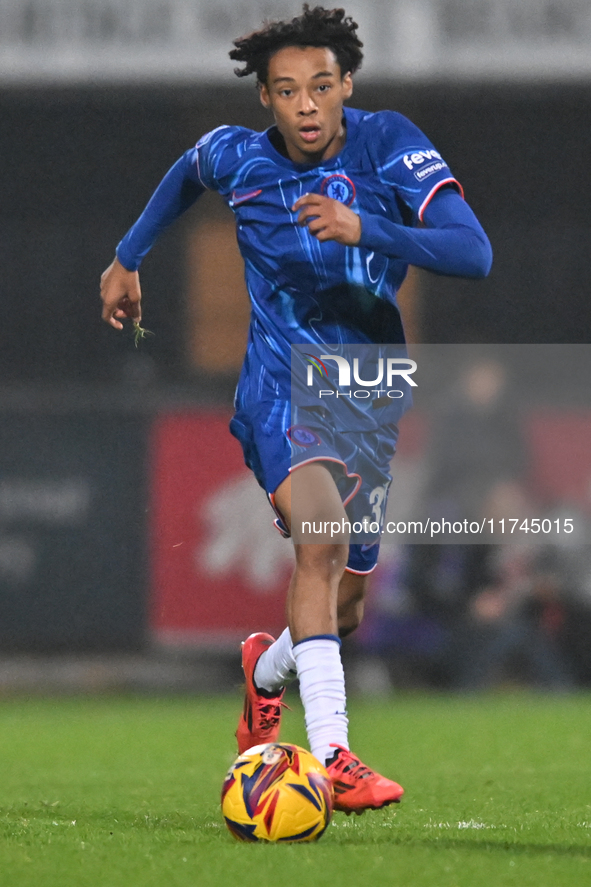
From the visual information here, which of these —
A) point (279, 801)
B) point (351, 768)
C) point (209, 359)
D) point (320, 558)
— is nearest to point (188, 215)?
point (209, 359)

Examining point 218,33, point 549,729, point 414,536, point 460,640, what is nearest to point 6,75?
point 218,33

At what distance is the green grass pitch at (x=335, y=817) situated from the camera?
2.95 meters

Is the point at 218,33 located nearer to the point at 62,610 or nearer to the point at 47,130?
the point at 47,130

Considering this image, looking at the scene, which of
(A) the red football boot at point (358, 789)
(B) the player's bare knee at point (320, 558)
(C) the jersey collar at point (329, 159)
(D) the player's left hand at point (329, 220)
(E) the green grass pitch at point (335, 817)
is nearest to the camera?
(E) the green grass pitch at point (335, 817)

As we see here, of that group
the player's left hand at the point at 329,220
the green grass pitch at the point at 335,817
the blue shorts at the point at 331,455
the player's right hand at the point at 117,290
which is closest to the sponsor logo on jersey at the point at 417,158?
the player's left hand at the point at 329,220

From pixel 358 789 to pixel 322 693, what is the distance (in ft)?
0.93

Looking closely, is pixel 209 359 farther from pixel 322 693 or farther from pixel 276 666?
pixel 322 693

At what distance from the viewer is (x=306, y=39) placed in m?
4.03

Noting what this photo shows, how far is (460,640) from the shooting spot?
8.39 metres

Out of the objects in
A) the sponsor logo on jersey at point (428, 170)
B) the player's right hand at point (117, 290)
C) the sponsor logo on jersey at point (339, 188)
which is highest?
the sponsor logo on jersey at point (428, 170)

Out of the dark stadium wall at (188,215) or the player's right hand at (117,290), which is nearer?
the player's right hand at (117,290)

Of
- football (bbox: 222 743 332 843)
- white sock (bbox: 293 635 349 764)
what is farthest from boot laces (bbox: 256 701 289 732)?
football (bbox: 222 743 332 843)

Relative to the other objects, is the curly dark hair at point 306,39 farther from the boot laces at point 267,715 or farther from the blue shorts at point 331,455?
the boot laces at point 267,715

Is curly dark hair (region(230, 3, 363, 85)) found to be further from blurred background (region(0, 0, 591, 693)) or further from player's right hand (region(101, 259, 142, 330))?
blurred background (region(0, 0, 591, 693))
